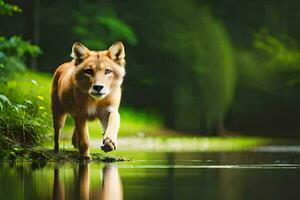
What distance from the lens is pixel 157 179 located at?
379 inches

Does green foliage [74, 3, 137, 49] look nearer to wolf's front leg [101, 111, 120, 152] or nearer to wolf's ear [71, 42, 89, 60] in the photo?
wolf's ear [71, 42, 89, 60]

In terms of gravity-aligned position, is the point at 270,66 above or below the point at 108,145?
above

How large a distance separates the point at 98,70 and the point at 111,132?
80 cm

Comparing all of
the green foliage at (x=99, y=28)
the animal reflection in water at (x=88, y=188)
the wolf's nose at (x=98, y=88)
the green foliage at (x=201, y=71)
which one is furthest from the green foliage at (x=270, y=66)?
the animal reflection in water at (x=88, y=188)

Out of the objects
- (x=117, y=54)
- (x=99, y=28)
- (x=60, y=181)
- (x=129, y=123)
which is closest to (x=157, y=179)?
(x=60, y=181)

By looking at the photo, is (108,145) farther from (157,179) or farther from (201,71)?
(201,71)

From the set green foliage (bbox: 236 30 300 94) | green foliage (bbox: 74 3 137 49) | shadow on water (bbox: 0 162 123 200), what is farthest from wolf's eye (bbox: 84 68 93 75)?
green foliage (bbox: 236 30 300 94)

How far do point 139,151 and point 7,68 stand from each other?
2.43 meters

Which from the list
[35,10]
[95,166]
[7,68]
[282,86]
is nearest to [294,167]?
[95,166]

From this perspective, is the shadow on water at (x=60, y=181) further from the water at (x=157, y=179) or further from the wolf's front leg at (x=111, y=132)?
the wolf's front leg at (x=111, y=132)

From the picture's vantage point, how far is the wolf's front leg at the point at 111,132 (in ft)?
33.0

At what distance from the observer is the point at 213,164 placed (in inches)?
482

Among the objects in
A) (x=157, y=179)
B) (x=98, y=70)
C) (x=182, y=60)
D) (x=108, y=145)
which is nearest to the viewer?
(x=157, y=179)

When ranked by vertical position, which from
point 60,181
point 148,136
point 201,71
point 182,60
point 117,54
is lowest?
point 60,181
